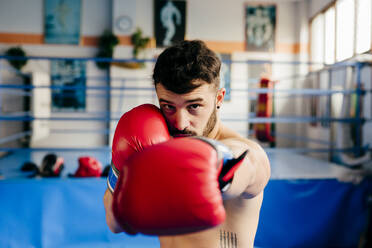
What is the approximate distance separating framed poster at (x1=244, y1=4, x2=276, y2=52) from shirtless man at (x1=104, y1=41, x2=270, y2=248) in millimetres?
6061

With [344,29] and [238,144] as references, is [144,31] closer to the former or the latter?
[344,29]

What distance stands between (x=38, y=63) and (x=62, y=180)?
5.12 m

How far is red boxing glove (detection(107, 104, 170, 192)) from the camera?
2.26 feet

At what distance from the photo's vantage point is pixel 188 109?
779 millimetres

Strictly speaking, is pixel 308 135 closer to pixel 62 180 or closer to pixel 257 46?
pixel 257 46

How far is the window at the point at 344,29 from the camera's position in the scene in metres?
4.45

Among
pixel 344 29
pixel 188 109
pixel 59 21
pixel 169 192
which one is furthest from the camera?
pixel 59 21

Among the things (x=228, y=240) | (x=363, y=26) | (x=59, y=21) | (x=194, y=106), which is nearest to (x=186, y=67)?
(x=194, y=106)

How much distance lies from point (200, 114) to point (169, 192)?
1.19 feet

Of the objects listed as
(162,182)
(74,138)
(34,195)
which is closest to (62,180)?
(34,195)

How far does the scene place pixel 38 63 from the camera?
20.2ft

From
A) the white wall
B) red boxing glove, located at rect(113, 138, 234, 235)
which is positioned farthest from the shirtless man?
the white wall

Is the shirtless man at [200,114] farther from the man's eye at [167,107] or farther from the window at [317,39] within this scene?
the window at [317,39]

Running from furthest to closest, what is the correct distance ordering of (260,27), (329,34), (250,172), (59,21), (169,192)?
(260,27), (59,21), (329,34), (250,172), (169,192)
